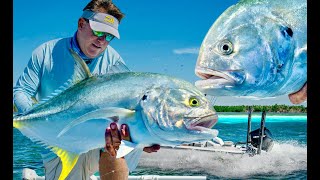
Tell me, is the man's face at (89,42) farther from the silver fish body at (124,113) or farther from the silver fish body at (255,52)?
the silver fish body at (255,52)

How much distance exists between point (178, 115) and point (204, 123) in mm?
97

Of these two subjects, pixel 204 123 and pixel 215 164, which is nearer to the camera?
pixel 204 123

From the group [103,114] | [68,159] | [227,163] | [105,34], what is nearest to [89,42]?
[105,34]

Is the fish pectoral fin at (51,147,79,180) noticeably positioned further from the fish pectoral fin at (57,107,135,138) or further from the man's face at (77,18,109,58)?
the man's face at (77,18,109,58)

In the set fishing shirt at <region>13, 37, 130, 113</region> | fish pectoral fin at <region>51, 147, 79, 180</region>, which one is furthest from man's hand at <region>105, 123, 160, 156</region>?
fishing shirt at <region>13, 37, 130, 113</region>

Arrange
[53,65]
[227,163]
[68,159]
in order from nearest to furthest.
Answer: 1. [68,159]
2. [53,65]
3. [227,163]

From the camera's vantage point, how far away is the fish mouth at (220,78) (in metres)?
1.15

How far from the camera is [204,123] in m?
1.57

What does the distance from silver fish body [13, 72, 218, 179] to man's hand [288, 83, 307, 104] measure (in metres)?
0.24

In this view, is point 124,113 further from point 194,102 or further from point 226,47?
point 226,47

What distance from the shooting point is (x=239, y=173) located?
18.0m

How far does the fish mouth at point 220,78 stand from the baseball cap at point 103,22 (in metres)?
1.14

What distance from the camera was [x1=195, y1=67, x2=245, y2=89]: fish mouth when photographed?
1151 millimetres
